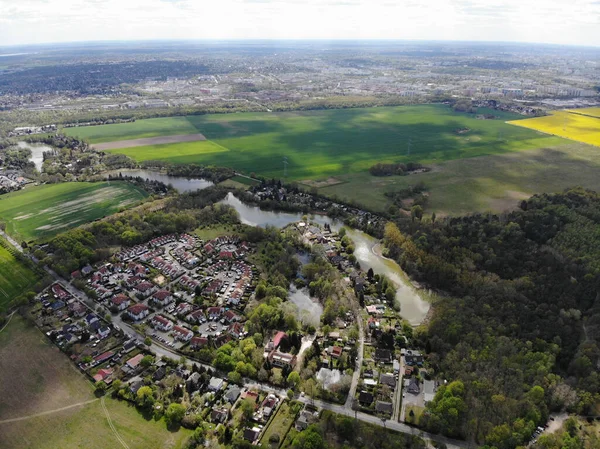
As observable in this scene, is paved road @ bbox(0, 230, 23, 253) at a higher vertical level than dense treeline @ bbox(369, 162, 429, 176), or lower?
lower

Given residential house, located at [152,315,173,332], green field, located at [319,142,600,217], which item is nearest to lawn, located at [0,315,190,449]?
residential house, located at [152,315,173,332]

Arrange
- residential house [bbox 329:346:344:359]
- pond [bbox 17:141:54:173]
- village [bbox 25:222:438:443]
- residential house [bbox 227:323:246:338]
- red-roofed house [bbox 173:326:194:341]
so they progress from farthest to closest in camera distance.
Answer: pond [bbox 17:141:54:173] < residential house [bbox 227:323:246:338] < red-roofed house [bbox 173:326:194:341] < residential house [bbox 329:346:344:359] < village [bbox 25:222:438:443]

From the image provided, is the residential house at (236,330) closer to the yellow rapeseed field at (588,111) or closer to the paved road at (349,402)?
the paved road at (349,402)

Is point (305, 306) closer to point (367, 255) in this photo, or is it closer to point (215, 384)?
point (215, 384)

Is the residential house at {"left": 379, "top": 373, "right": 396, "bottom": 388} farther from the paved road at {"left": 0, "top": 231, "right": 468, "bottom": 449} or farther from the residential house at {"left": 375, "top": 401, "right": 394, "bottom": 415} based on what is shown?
the residential house at {"left": 375, "top": 401, "right": 394, "bottom": 415}

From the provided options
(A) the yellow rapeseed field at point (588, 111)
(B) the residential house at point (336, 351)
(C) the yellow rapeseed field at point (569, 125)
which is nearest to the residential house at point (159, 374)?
(B) the residential house at point (336, 351)
